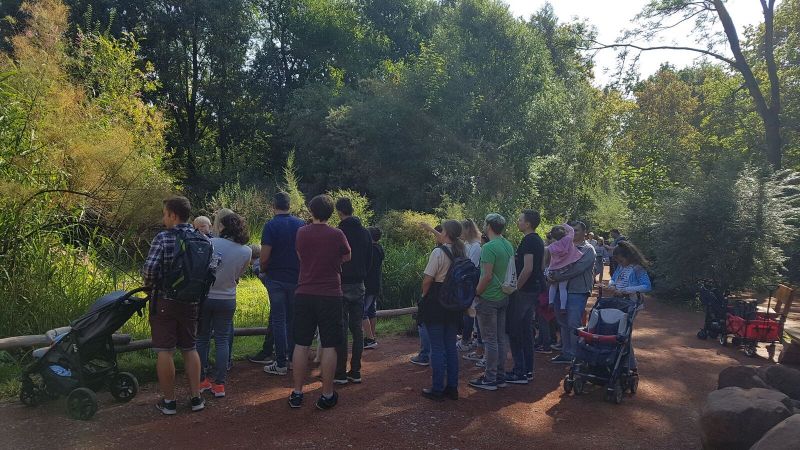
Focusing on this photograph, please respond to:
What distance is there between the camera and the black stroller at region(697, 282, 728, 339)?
912cm

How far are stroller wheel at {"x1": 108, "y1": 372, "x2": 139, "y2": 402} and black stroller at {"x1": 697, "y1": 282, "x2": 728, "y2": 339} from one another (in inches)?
324

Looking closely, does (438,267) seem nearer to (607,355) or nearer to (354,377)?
(354,377)

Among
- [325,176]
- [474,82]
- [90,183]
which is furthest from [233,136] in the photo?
[90,183]

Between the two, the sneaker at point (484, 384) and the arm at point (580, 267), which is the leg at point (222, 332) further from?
the arm at point (580, 267)

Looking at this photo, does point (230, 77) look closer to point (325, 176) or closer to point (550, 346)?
point (325, 176)

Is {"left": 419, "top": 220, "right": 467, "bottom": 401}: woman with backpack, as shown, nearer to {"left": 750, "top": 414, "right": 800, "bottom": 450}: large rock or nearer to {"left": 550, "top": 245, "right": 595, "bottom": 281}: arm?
{"left": 550, "top": 245, "right": 595, "bottom": 281}: arm

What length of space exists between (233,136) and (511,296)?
926 inches

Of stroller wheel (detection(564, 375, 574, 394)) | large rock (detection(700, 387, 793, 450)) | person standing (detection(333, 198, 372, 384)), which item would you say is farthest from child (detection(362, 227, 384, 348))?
large rock (detection(700, 387, 793, 450))

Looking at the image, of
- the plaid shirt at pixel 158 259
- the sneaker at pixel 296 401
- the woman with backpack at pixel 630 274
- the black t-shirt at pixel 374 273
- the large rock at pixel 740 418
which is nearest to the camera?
the large rock at pixel 740 418

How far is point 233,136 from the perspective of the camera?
27.5m

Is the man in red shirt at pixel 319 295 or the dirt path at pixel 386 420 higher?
the man in red shirt at pixel 319 295

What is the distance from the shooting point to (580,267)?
6.74 m

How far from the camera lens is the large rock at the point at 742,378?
18.0ft

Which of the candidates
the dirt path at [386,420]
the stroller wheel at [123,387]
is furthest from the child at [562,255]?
the stroller wheel at [123,387]
